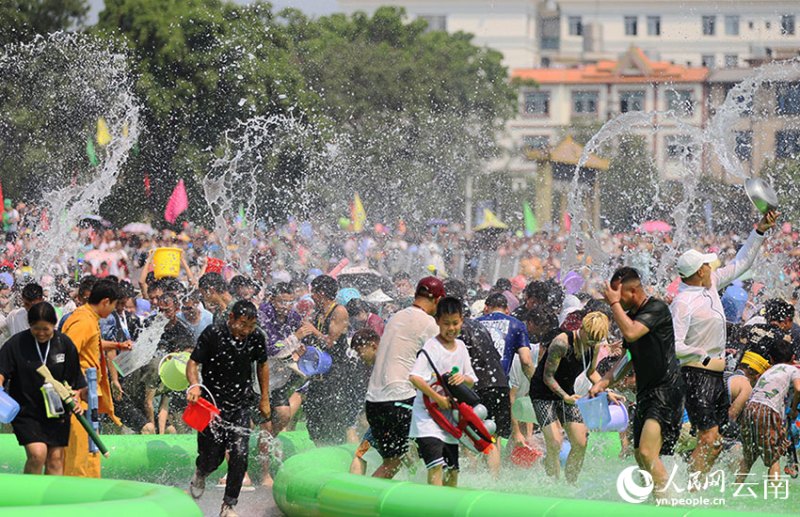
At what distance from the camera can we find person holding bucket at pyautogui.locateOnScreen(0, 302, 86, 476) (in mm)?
Answer: 9992

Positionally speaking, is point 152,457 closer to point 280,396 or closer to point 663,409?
point 280,396

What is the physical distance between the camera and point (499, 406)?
37.6 feet

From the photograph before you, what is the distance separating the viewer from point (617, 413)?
1111cm

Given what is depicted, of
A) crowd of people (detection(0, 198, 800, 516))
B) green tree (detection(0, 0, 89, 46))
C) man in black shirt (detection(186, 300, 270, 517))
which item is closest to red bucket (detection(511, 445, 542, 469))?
crowd of people (detection(0, 198, 800, 516))

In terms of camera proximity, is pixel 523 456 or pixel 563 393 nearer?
pixel 563 393

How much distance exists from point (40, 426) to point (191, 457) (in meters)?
2.42

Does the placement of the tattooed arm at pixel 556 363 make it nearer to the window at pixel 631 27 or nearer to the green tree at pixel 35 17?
the green tree at pixel 35 17

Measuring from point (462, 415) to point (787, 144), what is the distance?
69606mm

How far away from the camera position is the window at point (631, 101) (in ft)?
330

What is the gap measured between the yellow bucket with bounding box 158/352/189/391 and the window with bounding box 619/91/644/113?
293ft

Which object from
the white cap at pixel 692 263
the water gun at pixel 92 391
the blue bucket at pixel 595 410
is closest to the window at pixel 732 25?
the white cap at pixel 692 263

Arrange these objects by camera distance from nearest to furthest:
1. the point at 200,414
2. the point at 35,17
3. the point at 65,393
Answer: the point at 65,393 < the point at 200,414 < the point at 35,17

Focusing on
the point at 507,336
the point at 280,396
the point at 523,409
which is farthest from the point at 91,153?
the point at 507,336

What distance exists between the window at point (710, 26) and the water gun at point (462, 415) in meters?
118
